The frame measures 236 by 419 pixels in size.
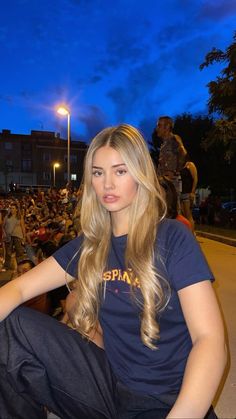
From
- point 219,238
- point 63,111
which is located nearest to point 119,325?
point 219,238

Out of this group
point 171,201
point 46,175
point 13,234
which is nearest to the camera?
point 171,201

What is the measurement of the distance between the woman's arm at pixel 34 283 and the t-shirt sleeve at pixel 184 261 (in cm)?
61

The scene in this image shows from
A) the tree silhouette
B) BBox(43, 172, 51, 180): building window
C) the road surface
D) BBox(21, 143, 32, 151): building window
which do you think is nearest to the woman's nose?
the road surface

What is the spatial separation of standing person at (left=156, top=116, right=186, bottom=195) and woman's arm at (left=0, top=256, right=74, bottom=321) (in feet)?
12.9

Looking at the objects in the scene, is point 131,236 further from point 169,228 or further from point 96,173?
point 96,173

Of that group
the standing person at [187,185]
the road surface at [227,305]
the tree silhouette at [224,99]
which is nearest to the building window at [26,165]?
the tree silhouette at [224,99]

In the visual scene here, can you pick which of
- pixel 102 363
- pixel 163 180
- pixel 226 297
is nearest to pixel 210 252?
pixel 226 297

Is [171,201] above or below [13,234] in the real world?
above

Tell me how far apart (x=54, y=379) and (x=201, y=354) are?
661 millimetres

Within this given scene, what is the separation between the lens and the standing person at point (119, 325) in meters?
1.92

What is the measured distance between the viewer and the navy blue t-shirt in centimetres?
185

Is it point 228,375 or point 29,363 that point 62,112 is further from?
point 29,363

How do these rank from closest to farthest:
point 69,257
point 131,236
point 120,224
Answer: point 131,236
point 120,224
point 69,257

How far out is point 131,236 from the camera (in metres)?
2.04
